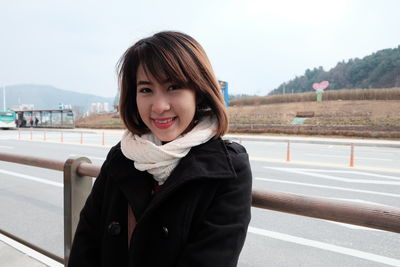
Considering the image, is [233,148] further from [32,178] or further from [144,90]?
[32,178]

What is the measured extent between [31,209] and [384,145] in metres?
16.6

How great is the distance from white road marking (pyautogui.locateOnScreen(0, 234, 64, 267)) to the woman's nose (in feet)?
6.05

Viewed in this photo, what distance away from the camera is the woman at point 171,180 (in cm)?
106

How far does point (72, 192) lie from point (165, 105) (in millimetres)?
1214

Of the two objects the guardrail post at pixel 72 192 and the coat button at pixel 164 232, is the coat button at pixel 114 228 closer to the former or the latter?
the coat button at pixel 164 232

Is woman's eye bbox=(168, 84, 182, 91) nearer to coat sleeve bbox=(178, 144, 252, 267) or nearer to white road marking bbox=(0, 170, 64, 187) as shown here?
coat sleeve bbox=(178, 144, 252, 267)

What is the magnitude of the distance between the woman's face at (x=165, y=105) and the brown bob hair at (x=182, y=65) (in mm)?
34

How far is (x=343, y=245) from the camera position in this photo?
3.30 meters

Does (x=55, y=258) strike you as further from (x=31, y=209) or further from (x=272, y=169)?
(x=272, y=169)

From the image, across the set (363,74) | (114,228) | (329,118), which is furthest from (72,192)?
(363,74)

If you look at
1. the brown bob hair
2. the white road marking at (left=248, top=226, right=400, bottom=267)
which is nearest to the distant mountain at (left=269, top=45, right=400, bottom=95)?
the white road marking at (left=248, top=226, right=400, bottom=267)

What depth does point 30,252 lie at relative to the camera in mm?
Result: 2570

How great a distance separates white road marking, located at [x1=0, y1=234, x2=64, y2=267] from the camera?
7.83ft

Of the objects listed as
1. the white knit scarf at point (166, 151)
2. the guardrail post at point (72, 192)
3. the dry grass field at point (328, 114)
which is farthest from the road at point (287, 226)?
the dry grass field at point (328, 114)
